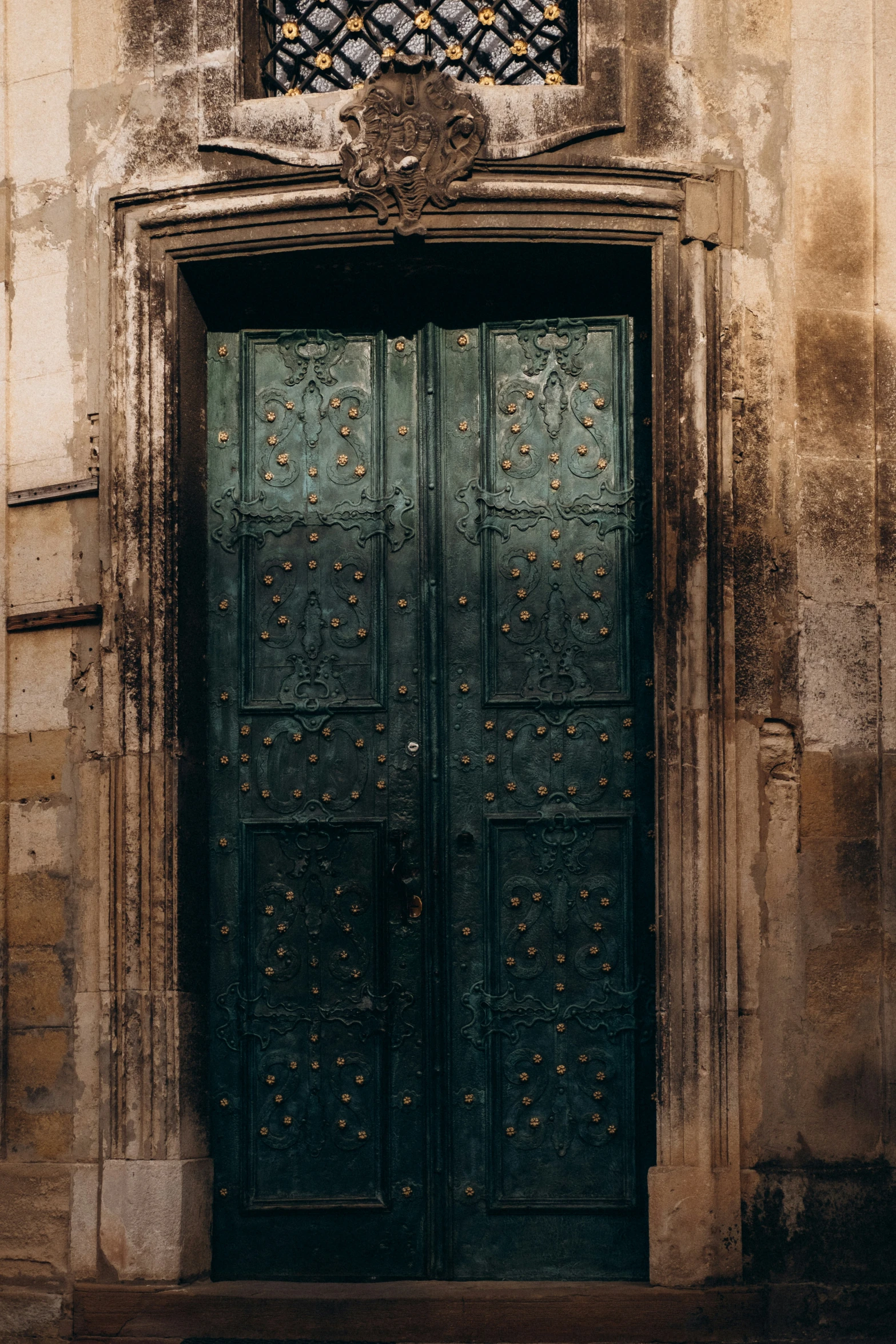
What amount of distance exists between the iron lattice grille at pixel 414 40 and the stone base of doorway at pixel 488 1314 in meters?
4.17

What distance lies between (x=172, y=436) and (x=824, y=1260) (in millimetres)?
3547

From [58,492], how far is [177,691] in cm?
85

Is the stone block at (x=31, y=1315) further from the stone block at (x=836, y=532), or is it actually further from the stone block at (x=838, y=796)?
the stone block at (x=836, y=532)

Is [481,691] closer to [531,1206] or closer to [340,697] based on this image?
[340,697]

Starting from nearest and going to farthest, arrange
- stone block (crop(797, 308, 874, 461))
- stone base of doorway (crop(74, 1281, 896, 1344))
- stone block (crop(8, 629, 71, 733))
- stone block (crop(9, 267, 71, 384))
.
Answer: stone base of doorway (crop(74, 1281, 896, 1344))
stone block (crop(797, 308, 874, 461))
stone block (crop(8, 629, 71, 733))
stone block (crop(9, 267, 71, 384))

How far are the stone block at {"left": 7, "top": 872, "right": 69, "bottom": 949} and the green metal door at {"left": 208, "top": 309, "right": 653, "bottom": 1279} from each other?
55 cm

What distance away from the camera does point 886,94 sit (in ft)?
20.0

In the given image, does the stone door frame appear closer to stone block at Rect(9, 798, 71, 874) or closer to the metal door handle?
stone block at Rect(9, 798, 71, 874)

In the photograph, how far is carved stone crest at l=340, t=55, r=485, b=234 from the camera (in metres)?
6.05

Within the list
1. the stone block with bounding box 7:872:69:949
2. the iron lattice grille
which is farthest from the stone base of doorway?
the iron lattice grille

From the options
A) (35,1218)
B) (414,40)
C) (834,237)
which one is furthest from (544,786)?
(414,40)

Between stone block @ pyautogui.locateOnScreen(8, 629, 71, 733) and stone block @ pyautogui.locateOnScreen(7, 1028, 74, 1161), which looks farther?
stone block @ pyautogui.locateOnScreen(8, 629, 71, 733)

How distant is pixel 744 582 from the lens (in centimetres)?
595

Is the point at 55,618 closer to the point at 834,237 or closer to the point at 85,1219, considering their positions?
the point at 85,1219
